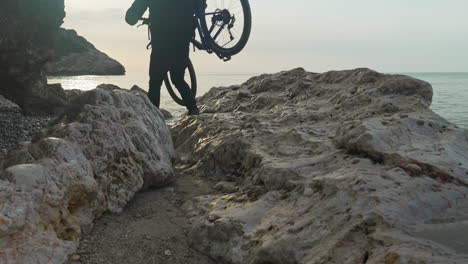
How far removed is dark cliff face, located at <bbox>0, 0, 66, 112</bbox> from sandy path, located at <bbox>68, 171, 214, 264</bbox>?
6413 millimetres

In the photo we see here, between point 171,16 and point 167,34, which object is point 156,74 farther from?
point 171,16

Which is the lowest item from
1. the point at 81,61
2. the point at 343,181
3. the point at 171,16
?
the point at 81,61

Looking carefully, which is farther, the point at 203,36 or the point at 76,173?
the point at 203,36

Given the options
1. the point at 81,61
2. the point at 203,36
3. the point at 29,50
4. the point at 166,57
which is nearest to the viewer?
the point at 166,57

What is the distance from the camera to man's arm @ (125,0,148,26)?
24.2 feet

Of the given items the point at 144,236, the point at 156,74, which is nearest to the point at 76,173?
the point at 144,236

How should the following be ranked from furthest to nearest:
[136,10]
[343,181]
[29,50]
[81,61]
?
[81,61] < [29,50] < [136,10] < [343,181]

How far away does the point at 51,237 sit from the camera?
3127 mm

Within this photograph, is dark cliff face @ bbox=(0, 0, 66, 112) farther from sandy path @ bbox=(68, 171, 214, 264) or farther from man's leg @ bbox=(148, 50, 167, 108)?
sandy path @ bbox=(68, 171, 214, 264)

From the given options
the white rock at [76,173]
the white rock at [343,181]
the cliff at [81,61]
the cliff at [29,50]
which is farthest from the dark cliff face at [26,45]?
the cliff at [81,61]

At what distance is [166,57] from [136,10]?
104 cm

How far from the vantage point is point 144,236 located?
3730 millimetres

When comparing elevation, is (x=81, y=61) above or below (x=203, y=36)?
below

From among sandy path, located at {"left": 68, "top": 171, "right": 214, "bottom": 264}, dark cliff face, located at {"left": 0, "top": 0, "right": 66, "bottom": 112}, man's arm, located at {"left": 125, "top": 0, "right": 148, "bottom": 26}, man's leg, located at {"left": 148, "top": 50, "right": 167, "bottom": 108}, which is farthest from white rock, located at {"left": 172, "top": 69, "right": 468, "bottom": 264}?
dark cliff face, located at {"left": 0, "top": 0, "right": 66, "bottom": 112}
